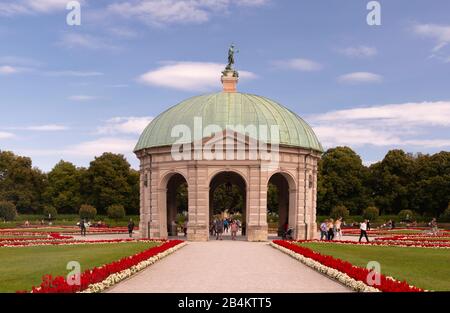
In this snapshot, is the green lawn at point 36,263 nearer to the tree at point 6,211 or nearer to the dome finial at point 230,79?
the dome finial at point 230,79

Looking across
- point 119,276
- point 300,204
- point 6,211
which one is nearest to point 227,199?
point 6,211

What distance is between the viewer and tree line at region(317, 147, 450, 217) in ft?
269

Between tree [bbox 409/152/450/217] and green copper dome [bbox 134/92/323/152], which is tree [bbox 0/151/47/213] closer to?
green copper dome [bbox 134/92/323/152]

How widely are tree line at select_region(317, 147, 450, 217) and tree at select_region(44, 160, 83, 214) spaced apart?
38.4m

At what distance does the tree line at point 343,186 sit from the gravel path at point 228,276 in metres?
57.1

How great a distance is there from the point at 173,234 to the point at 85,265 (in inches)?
1099

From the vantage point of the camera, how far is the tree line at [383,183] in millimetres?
82000

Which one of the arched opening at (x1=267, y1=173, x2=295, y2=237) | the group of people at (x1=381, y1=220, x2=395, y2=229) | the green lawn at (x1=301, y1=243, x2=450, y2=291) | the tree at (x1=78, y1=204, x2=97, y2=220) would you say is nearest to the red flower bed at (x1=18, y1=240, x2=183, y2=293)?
the green lawn at (x1=301, y1=243, x2=450, y2=291)

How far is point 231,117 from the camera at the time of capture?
149ft

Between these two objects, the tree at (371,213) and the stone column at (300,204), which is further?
the tree at (371,213)

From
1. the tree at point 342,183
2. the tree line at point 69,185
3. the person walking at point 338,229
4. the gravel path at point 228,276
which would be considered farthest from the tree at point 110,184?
the gravel path at point 228,276

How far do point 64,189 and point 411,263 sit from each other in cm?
8207
